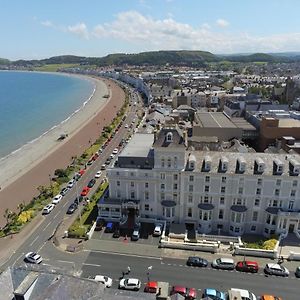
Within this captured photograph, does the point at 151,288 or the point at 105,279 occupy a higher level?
the point at 151,288

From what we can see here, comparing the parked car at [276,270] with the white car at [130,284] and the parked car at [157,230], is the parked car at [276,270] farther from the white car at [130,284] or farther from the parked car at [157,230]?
the white car at [130,284]

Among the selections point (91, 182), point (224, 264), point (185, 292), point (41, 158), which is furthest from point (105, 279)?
point (41, 158)

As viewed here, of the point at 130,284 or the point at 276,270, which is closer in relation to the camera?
the point at 130,284

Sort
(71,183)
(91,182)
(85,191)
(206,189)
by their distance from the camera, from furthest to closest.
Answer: (71,183) < (91,182) < (85,191) < (206,189)

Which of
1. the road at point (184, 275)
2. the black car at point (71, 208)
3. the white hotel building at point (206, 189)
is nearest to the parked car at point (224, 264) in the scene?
the road at point (184, 275)

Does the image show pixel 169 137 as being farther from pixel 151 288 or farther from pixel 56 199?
pixel 56 199

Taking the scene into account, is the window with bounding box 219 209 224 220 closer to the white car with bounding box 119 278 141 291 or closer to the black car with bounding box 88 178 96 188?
the white car with bounding box 119 278 141 291
